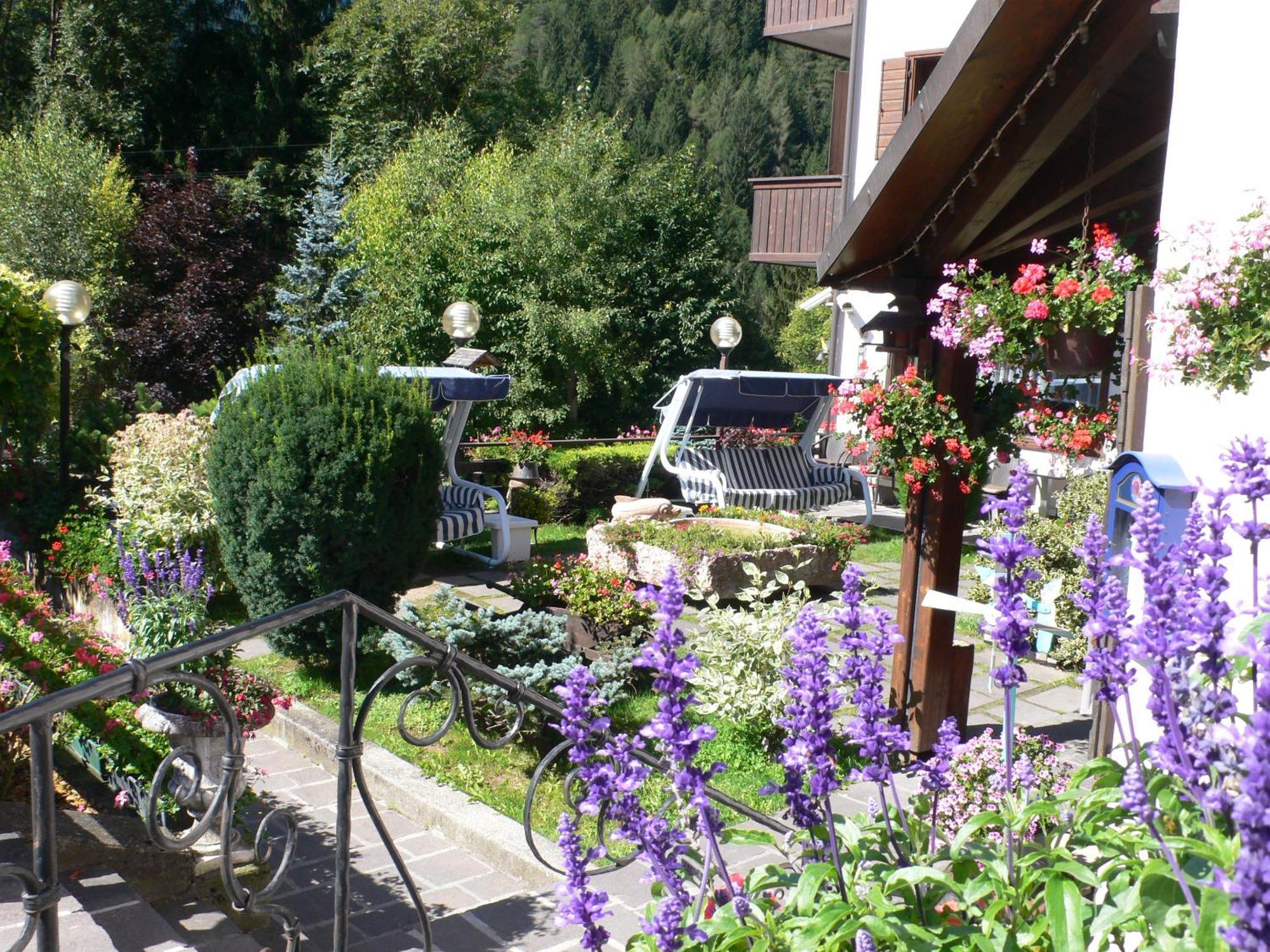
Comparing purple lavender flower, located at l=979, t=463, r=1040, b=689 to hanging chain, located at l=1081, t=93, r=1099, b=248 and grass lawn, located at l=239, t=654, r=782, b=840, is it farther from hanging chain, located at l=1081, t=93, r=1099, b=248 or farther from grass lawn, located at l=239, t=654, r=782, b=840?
grass lawn, located at l=239, t=654, r=782, b=840

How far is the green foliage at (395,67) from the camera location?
26734 mm

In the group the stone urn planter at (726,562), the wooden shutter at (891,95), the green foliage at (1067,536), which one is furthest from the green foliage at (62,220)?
the green foliage at (1067,536)

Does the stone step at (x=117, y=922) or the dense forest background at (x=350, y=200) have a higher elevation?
the dense forest background at (x=350, y=200)

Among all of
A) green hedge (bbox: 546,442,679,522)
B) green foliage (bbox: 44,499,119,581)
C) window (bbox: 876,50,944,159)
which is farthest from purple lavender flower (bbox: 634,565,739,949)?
window (bbox: 876,50,944,159)

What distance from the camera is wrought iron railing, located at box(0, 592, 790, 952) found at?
1879 millimetres

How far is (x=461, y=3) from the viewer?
27.9 m

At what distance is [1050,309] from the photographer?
153 inches

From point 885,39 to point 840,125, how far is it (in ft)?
4.45

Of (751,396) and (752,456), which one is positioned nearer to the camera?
(752,456)

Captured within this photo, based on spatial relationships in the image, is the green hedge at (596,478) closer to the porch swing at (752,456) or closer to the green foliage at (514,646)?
the porch swing at (752,456)

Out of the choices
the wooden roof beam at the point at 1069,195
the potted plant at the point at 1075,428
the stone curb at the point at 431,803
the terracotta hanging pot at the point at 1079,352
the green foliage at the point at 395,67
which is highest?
the green foliage at the point at 395,67

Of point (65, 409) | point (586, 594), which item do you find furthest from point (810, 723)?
point (65, 409)

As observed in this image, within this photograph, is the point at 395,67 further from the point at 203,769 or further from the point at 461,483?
the point at 203,769

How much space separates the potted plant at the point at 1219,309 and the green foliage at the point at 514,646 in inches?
128
